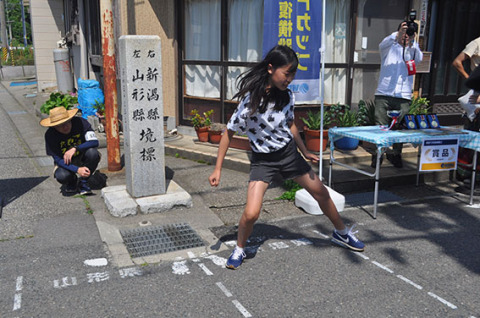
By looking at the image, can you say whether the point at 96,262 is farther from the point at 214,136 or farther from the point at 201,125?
the point at 201,125

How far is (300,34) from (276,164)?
11.2 feet

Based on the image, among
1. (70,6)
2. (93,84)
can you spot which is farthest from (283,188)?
(70,6)

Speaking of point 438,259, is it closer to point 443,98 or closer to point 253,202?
point 253,202

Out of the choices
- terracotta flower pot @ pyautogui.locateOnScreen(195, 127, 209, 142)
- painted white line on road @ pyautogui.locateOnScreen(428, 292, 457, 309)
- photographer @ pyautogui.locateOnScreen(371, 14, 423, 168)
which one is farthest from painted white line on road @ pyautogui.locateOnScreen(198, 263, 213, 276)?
terracotta flower pot @ pyautogui.locateOnScreen(195, 127, 209, 142)

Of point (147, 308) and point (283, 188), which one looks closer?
point (147, 308)

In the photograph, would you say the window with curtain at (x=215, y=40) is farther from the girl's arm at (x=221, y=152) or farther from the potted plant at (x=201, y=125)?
the girl's arm at (x=221, y=152)

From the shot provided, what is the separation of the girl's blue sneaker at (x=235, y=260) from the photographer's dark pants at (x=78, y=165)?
A: 2856 millimetres

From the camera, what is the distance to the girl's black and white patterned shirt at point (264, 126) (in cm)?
386

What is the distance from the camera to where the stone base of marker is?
5.23 m

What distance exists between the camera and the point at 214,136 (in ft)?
27.5

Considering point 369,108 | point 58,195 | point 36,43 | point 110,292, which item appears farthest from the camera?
point 36,43

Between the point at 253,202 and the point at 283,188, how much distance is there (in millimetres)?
2639

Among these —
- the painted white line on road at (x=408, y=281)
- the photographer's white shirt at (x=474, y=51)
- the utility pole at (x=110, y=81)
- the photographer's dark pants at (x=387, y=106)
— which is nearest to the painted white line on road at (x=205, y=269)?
the painted white line on road at (x=408, y=281)

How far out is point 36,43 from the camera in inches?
680
